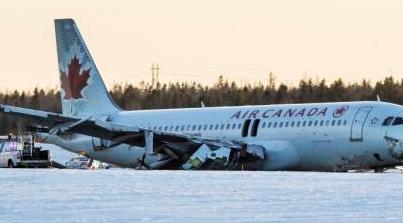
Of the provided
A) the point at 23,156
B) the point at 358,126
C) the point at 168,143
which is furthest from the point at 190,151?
the point at 23,156

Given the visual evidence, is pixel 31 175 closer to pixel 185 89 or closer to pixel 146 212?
pixel 146 212

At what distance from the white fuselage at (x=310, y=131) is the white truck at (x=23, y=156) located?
1216cm

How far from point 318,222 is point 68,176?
55.4ft

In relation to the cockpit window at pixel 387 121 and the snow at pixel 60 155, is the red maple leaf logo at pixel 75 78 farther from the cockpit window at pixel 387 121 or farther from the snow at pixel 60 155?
the snow at pixel 60 155

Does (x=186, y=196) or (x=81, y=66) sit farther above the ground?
(x=81, y=66)

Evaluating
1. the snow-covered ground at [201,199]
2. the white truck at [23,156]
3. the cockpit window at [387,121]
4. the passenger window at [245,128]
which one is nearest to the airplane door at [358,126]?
the cockpit window at [387,121]

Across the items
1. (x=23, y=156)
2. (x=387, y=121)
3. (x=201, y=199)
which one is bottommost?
(x=23, y=156)

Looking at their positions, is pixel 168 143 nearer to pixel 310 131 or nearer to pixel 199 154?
pixel 199 154

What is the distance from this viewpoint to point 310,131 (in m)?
45.2

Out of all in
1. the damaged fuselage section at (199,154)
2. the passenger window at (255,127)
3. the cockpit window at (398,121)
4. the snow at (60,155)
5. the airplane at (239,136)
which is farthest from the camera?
the snow at (60,155)

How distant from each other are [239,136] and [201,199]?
78.1 feet

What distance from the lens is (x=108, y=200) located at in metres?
24.1

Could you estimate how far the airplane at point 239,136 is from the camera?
4388 centimetres

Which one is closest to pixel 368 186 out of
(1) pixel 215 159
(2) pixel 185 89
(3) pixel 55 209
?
(3) pixel 55 209
